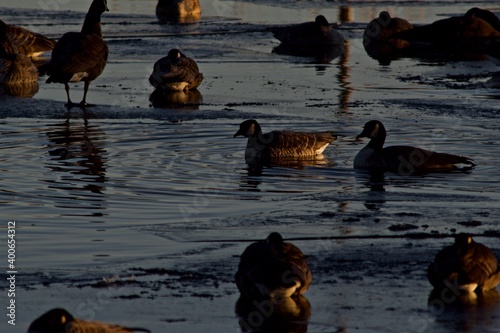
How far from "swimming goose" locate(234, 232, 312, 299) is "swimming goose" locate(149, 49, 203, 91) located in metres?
11.7

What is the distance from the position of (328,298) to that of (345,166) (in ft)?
19.8

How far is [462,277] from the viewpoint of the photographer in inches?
332

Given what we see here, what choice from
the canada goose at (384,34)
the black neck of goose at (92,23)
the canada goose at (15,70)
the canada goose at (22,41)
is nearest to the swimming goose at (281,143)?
the black neck of goose at (92,23)

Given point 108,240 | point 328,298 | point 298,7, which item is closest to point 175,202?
point 108,240

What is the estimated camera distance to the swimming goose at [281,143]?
14.8 m

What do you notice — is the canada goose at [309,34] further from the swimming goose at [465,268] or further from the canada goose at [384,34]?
the swimming goose at [465,268]

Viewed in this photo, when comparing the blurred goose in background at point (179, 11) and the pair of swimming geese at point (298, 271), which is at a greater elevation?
the blurred goose in background at point (179, 11)

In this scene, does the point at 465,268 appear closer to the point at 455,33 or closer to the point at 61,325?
the point at 61,325

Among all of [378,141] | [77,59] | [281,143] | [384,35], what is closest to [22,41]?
[77,59]

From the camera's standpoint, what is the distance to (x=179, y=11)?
102 ft

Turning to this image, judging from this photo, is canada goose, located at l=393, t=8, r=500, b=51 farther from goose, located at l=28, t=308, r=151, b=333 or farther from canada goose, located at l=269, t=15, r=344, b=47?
goose, located at l=28, t=308, r=151, b=333

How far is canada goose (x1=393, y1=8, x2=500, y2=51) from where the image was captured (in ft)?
87.4

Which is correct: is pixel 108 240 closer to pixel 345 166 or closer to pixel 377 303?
pixel 377 303

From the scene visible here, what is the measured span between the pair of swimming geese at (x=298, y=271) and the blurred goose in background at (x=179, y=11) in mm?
22955
